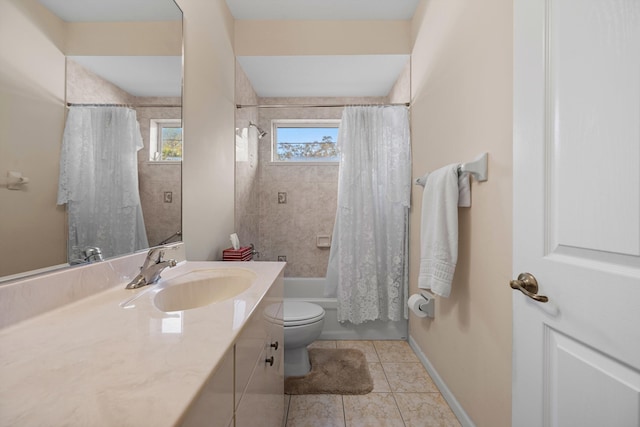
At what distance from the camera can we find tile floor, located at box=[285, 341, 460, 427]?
1.33 m

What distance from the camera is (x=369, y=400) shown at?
4.83 ft

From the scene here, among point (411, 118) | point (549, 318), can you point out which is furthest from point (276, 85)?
point (549, 318)

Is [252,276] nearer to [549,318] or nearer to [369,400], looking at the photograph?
[549,318]

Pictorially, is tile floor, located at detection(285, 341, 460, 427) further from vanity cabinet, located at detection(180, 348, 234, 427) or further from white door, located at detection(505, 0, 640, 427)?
vanity cabinet, located at detection(180, 348, 234, 427)

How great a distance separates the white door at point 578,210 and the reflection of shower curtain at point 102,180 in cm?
130

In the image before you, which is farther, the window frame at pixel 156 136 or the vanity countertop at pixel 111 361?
the window frame at pixel 156 136

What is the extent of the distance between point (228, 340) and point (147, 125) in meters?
1.00

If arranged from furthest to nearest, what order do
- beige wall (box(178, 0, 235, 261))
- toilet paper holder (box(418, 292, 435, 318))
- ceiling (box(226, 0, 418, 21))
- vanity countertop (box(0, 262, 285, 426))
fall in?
ceiling (box(226, 0, 418, 21))
toilet paper holder (box(418, 292, 435, 318))
beige wall (box(178, 0, 235, 261))
vanity countertop (box(0, 262, 285, 426))

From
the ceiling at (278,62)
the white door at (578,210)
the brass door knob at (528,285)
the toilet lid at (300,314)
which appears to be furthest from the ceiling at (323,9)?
the toilet lid at (300,314)

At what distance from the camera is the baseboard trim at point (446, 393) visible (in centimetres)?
127

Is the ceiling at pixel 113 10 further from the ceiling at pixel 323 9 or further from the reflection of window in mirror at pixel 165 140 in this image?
the ceiling at pixel 323 9

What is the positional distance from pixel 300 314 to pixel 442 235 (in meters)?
1.03

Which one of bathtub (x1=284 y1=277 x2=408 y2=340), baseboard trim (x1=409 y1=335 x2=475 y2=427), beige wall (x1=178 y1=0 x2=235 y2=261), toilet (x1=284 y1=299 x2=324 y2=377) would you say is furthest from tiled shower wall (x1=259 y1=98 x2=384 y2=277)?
baseboard trim (x1=409 y1=335 x2=475 y2=427)

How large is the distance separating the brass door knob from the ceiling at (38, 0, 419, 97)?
145cm
